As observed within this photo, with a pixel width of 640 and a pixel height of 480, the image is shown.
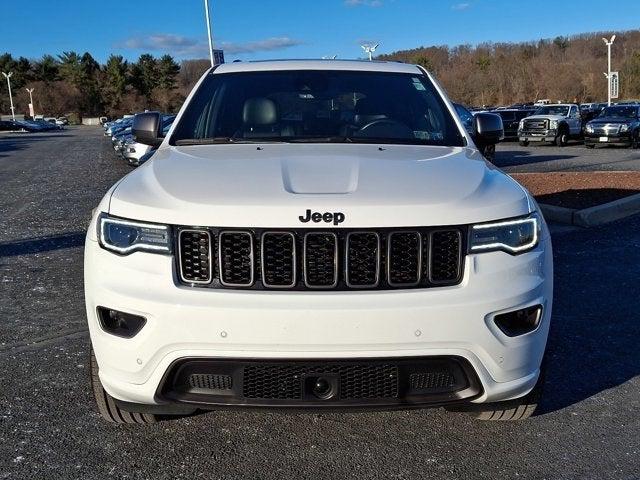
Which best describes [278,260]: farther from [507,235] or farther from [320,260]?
[507,235]

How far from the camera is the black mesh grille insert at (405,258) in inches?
103

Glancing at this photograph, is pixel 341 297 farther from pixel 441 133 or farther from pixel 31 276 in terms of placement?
pixel 31 276

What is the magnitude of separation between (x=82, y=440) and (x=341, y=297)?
1.52 metres

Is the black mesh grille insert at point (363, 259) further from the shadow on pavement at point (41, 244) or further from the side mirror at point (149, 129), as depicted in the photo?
the shadow on pavement at point (41, 244)

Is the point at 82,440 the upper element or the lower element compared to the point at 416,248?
lower

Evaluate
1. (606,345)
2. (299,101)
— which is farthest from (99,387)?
(606,345)

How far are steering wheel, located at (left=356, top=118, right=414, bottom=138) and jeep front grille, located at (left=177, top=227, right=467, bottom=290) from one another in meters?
1.51

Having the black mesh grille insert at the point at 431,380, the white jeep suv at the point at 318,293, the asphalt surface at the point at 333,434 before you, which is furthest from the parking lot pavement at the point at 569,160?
the black mesh grille insert at the point at 431,380

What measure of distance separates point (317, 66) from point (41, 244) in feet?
16.0

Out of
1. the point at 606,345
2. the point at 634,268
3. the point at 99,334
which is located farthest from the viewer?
the point at 634,268

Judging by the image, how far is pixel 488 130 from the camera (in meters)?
4.31

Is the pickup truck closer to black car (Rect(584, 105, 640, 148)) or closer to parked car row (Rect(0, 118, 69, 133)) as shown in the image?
black car (Rect(584, 105, 640, 148))

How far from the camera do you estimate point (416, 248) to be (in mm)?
2623

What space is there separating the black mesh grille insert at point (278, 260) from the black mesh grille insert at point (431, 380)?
2.03ft
